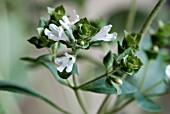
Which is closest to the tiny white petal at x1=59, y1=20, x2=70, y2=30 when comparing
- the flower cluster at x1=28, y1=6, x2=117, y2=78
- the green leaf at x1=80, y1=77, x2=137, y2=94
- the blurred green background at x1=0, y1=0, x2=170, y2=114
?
the flower cluster at x1=28, y1=6, x2=117, y2=78

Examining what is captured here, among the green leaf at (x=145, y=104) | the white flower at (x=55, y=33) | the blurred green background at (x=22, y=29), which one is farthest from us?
the blurred green background at (x=22, y=29)

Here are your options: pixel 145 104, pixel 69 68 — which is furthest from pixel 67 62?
pixel 145 104

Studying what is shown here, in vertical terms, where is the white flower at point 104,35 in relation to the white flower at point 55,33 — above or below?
below

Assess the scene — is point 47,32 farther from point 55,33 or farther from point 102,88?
point 102,88

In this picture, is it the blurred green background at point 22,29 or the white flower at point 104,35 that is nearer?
the white flower at point 104,35

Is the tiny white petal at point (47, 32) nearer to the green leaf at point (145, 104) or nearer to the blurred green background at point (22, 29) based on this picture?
the green leaf at point (145, 104)

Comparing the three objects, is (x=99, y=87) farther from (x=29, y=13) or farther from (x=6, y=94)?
(x=29, y=13)

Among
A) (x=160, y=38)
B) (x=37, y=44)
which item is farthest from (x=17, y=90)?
(x=160, y=38)

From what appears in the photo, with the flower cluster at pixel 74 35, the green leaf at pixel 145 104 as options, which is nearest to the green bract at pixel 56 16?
the flower cluster at pixel 74 35

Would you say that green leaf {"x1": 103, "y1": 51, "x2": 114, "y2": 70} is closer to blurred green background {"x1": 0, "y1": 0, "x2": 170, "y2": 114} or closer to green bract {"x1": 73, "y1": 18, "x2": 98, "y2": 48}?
green bract {"x1": 73, "y1": 18, "x2": 98, "y2": 48}

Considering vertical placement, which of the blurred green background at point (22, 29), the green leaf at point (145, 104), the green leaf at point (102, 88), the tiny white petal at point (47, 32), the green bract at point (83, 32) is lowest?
the green leaf at point (145, 104)
